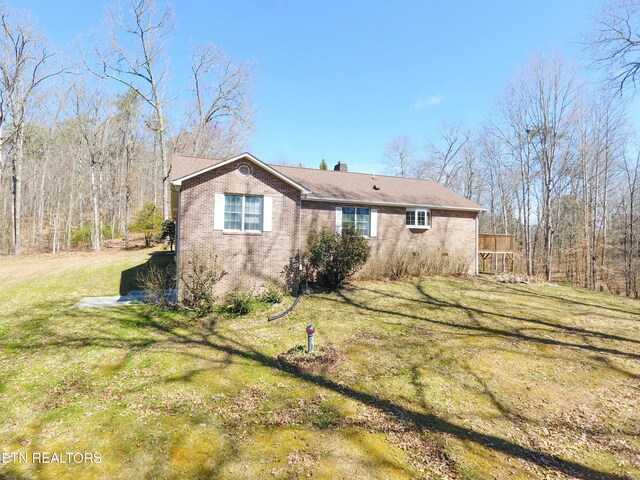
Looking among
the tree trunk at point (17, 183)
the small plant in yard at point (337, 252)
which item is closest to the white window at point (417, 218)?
the small plant in yard at point (337, 252)

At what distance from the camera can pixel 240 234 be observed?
10883mm

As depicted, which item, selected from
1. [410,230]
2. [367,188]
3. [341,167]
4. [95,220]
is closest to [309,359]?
[410,230]

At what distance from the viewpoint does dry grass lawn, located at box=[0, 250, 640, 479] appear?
405 cm

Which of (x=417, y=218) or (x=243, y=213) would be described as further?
(x=417, y=218)

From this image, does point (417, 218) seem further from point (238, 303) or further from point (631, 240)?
point (631, 240)

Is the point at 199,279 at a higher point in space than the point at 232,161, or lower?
lower

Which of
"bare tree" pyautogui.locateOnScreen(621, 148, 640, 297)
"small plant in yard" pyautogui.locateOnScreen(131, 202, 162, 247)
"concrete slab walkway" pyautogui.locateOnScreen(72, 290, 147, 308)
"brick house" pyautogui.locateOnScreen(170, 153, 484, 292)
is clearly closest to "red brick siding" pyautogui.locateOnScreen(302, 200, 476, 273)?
"brick house" pyautogui.locateOnScreen(170, 153, 484, 292)

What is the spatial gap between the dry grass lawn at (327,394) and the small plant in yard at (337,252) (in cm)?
249

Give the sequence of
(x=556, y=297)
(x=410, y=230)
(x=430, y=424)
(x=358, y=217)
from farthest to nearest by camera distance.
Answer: (x=410, y=230) < (x=358, y=217) < (x=556, y=297) < (x=430, y=424)

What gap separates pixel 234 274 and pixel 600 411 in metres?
9.82

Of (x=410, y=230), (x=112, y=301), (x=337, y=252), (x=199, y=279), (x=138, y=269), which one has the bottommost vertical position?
(x=112, y=301)

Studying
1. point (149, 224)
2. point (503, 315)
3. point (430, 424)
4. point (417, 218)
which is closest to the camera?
point (430, 424)

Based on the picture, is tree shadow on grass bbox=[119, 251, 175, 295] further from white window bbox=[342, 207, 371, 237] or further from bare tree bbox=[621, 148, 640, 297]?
bare tree bbox=[621, 148, 640, 297]

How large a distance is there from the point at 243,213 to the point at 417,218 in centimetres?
951
